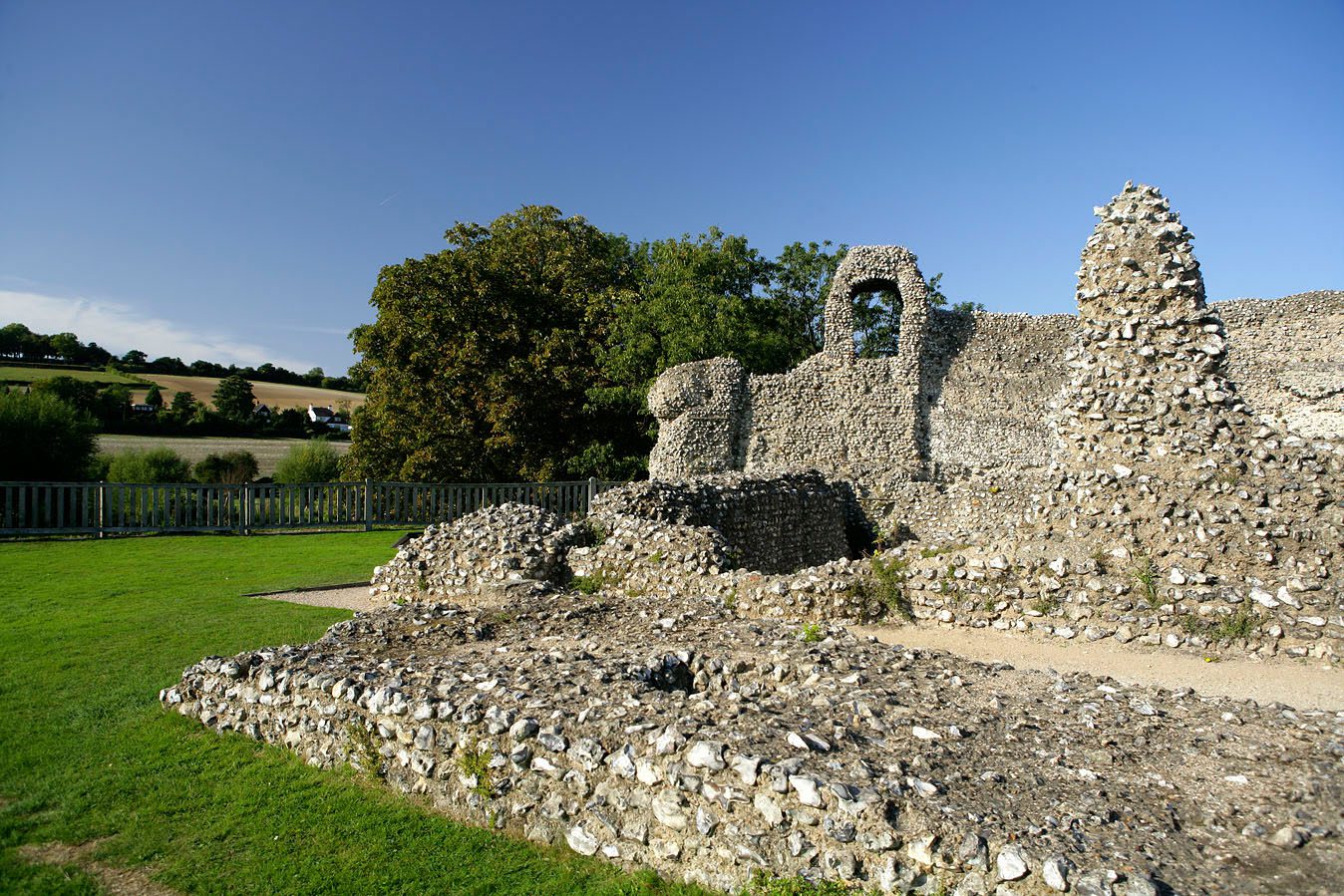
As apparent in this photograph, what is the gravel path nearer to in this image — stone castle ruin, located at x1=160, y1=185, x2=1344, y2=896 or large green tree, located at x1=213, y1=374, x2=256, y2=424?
stone castle ruin, located at x1=160, y1=185, x2=1344, y2=896

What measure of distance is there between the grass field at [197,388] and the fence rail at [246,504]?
116 feet

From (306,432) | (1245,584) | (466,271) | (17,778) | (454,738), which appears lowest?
(17,778)

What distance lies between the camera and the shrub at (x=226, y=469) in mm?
28406

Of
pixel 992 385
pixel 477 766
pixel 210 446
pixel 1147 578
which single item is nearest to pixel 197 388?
pixel 210 446

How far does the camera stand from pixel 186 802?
4.65 metres

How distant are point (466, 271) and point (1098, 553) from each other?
26865 millimetres

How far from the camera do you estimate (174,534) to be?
18281 mm

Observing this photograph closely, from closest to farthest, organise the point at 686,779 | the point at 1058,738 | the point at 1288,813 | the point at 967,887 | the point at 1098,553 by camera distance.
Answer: the point at 967,887 < the point at 1288,813 < the point at 686,779 < the point at 1058,738 < the point at 1098,553

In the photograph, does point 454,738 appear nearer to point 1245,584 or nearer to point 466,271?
point 1245,584

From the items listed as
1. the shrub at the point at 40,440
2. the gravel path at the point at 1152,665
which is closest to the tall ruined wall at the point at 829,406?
the gravel path at the point at 1152,665

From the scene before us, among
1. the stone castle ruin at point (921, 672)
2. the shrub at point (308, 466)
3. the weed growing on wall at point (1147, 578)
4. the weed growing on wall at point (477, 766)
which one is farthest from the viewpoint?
the shrub at point (308, 466)

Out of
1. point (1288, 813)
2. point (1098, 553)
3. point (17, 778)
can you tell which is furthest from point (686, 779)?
point (1098, 553)

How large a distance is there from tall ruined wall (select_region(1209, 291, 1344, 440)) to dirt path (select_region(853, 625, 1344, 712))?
1735 centimetres

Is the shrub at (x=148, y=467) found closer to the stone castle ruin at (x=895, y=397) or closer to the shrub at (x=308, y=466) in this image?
the shrub at (x=308, y=466)
